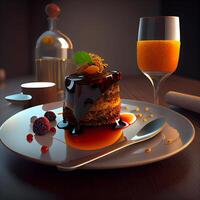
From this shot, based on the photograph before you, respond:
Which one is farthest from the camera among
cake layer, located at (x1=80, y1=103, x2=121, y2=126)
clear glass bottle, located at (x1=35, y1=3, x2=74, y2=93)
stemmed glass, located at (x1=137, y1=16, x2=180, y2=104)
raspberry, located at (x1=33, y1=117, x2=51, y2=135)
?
clear glass bottle, located at (x1=35, y1=3, x2=74, y2=93)

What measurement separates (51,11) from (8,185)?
1.00m

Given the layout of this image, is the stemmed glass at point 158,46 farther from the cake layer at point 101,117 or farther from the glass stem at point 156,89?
the cake layer at point 101,117

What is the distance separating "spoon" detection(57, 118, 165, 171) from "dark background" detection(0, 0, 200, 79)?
6.48 feet

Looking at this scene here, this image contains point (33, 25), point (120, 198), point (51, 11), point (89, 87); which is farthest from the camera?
point (33, 25)

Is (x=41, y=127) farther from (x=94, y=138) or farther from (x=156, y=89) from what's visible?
(x=156, y=89)

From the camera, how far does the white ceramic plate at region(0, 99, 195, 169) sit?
466 mm

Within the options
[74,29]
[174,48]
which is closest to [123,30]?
[74,29]

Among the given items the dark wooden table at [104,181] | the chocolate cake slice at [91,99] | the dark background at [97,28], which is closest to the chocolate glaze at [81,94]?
the chocolate cake slice at [91,99]

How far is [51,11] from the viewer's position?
1.28 metres

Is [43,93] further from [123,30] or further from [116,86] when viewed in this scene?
[123,30]

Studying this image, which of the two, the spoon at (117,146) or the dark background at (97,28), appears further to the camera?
the dark background at (97,28)

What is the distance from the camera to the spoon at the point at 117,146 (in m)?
0.44

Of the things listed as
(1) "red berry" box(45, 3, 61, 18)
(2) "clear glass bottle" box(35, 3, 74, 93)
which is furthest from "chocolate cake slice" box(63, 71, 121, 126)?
(1) "red berry" box(45, 3, 61, 18)

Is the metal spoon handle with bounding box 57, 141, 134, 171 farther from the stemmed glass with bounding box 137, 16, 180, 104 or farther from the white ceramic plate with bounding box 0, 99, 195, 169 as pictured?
the stemmed glass with bounding box 137, 16, 180, 104
